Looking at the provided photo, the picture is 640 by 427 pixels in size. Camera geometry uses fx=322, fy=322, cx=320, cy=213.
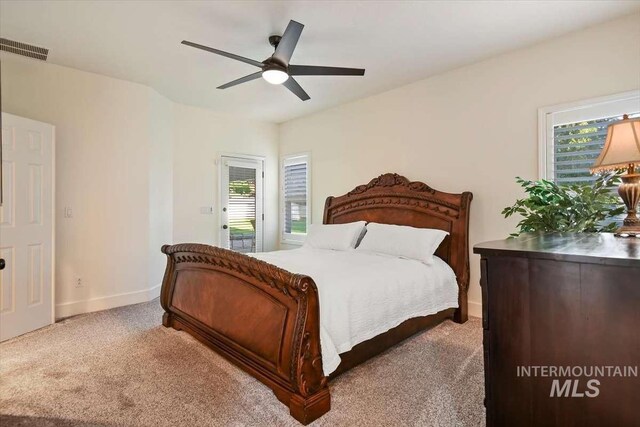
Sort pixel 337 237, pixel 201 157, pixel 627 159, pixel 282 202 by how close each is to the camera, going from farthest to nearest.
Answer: pixel 282 202
pixel 201 157
pixel 337 237
pixel 627 159

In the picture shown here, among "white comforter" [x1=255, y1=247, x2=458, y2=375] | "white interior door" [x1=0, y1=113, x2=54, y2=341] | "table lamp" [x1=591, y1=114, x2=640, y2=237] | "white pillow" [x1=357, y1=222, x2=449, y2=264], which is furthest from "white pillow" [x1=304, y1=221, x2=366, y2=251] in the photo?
"white interior door" [x1=0, y1=113, x2=54, y2=341]

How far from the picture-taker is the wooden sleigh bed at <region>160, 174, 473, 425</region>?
6.07 ft

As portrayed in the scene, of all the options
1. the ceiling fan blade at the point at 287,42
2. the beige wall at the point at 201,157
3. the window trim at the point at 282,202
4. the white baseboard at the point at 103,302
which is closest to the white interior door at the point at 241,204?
the beige wall at the point at 201,157

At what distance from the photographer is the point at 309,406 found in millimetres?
1808

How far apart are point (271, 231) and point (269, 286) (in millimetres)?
3892

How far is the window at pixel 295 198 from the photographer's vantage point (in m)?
5.52

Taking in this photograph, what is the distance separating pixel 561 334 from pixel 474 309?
246 cm

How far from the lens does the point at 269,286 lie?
2.11 meters

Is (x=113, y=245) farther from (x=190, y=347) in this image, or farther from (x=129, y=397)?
(x=129, y=397)

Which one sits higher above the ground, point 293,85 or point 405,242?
point 293,85

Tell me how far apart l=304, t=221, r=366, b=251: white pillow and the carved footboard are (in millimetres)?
1608

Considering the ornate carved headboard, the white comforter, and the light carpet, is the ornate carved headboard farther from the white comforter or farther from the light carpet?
the light carpet

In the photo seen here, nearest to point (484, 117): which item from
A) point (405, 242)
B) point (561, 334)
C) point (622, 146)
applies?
point (405, 242)

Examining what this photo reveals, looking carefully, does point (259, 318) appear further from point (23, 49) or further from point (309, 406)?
point (23, 49)
